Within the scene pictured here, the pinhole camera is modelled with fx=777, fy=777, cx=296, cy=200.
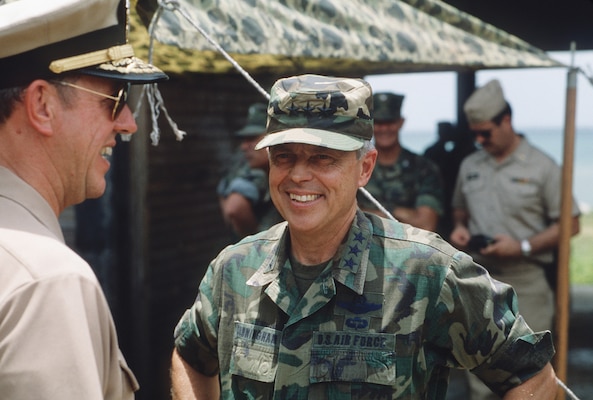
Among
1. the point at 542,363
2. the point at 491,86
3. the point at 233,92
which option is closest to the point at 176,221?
the point at 233,92

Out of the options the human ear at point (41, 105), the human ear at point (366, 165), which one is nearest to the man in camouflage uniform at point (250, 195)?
the human ear at point (366, 165)

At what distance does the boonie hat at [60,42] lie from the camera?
5.12 feet

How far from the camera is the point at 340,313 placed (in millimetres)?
2025

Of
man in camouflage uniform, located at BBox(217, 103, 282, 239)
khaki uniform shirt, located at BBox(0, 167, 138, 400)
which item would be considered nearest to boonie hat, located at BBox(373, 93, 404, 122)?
man in camouflage uniform, located at BBox(217, 103, 282, 239)

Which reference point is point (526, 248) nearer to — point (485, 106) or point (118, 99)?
point (485, 106)

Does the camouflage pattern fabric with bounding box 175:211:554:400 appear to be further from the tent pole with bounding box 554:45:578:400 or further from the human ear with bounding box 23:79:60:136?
the tent pole with bounding box 554:45:578:400

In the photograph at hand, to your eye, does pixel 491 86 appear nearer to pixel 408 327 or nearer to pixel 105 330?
pixel 408 327

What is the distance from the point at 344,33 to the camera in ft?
10.9

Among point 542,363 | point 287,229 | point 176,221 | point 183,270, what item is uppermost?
point 287,229

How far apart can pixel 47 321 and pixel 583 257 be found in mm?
18899

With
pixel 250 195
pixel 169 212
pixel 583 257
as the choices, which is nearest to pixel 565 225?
pixel 250 195

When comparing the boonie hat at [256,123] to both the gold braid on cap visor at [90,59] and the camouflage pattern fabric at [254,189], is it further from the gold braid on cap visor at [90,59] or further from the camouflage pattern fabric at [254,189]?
the gold braid on cap visor at [90,59]

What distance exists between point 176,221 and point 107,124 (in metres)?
4.15

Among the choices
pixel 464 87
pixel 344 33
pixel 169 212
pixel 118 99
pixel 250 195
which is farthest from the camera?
pixel 464 87
